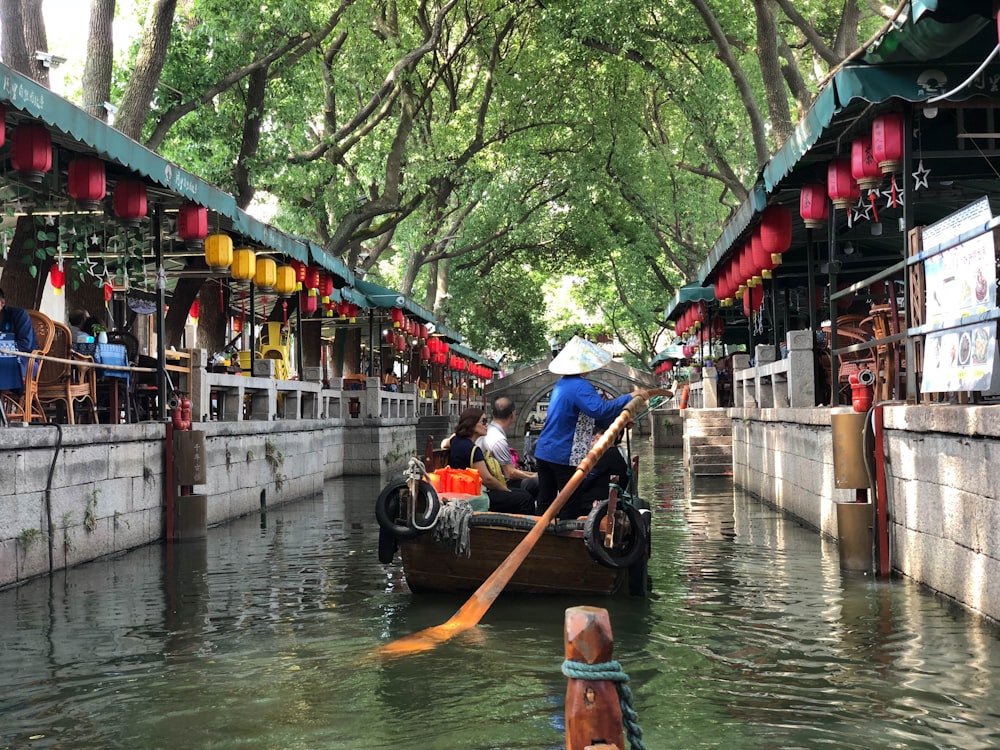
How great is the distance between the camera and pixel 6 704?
506 centimetres

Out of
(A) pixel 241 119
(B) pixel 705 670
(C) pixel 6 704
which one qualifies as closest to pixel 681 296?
(A) pixel 241 119

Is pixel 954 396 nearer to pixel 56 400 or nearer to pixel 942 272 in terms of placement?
pixel 942 272

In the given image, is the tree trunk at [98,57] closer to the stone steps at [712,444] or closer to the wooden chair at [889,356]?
the wooden chair at [889,356]

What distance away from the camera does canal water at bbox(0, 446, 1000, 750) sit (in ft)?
15.1

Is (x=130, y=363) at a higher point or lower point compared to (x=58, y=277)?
lower

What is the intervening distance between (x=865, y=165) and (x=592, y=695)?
→ 270 inches

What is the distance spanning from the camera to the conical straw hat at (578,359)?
7.61 meters

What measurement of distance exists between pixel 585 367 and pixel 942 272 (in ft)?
7.95

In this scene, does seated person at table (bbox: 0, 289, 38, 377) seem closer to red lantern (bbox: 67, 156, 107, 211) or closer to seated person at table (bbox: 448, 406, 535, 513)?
red lantern (bbox: 67, 156, 107, 211)

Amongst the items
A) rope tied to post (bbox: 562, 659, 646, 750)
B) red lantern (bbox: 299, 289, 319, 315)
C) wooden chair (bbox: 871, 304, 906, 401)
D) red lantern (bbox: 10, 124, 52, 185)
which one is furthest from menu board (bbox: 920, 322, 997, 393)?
red lantern (bbox: 299, 289, 319, 315)

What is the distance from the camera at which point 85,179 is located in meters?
9.08

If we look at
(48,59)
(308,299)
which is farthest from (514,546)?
(308,299)

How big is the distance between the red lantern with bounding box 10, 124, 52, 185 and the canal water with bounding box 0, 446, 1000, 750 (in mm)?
3218

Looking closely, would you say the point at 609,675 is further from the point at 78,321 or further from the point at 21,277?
the point at 21,277
